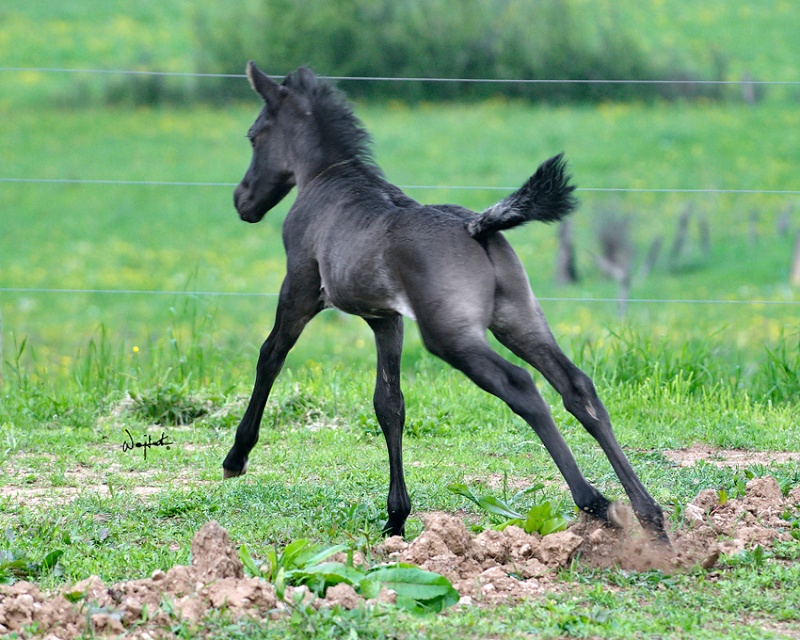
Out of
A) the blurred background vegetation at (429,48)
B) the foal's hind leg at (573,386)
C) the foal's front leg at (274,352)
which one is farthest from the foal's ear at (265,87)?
the blurred background vegetation at (429,48)

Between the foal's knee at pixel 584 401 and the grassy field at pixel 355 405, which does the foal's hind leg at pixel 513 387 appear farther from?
the grassy field at pixel 355 405

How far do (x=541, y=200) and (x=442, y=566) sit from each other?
143cm

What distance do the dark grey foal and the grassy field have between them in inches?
18.0

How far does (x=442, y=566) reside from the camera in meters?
3.96

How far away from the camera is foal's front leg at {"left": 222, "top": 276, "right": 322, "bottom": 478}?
5023 mm

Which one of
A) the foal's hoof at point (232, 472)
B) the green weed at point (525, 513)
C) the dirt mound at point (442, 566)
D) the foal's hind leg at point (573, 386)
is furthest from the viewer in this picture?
the foal's hoof at point (232, 472)

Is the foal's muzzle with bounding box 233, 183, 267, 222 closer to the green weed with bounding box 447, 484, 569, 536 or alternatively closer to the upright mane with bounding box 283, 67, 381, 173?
the upright mane with bounding box 283, 67, 381, 173

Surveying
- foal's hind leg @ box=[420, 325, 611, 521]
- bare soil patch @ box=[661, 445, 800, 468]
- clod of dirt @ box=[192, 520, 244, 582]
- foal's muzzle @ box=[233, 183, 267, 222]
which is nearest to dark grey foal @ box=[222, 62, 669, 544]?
foal's hind leg @ box=[420, 325, 611, 521]

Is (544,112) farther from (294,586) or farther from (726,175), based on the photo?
(294,586)

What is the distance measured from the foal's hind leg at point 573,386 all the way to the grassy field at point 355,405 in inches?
10.8

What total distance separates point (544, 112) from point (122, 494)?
19488mm

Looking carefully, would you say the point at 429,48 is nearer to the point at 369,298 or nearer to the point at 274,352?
the point at 274,352

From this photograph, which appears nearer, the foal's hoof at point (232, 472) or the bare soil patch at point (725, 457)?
the foal's hoof at point (232, 472)

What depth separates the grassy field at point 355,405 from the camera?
4.00 m
